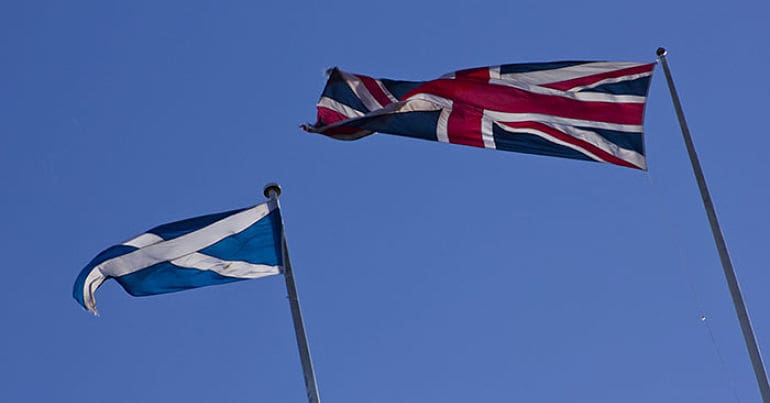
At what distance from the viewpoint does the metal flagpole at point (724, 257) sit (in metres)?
24.3

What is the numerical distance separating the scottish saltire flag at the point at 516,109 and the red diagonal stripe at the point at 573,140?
0.02 m

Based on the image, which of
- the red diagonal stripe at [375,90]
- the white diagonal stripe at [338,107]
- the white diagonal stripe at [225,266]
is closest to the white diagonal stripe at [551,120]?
the red diagonal stripe at [375,90]

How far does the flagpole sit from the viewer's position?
2503 centimetres

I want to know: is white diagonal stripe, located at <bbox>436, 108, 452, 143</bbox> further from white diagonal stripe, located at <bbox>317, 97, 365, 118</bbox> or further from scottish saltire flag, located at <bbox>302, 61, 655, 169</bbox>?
white diagonal stripe, located at <bbox>317, 97, 365, 118</bbox>

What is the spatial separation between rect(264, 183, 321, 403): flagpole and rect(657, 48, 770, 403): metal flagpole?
6.04 meters

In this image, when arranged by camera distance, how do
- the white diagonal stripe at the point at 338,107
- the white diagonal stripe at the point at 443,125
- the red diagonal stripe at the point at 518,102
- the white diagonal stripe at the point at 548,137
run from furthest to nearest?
the white diagonal stripe at the point at 338,107 → the white diagonal stripe at the point at 443,125 → the red diagonal stripe at the point at 518,102 → the white diagonal stripe at the point at 548,137

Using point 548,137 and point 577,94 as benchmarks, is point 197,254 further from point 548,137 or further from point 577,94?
point 577,94

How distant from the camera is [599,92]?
28.1m

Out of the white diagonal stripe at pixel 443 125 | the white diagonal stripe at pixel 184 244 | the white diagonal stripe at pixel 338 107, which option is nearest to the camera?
the white diagonal stripe at pixel 184 244

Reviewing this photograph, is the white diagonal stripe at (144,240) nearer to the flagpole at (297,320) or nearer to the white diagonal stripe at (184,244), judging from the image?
the white diagonal stripe at (184,244)

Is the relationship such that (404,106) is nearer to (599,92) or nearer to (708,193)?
(599,92)

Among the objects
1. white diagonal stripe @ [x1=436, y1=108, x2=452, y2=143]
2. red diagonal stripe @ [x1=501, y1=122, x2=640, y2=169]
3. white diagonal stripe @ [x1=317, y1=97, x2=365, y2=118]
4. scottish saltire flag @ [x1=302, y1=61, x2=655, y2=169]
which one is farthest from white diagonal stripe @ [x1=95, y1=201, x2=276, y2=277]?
red diagonal stripe @ [x1=501, y1=122, x2=640, y2=169]

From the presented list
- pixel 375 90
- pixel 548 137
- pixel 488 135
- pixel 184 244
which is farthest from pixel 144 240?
pixel 548 137

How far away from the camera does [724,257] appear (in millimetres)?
25734
